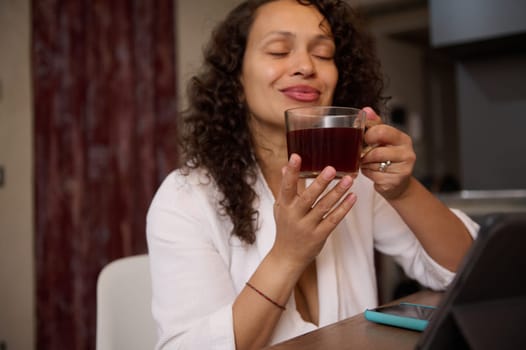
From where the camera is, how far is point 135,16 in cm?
314

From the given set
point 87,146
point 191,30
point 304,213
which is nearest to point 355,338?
point 304,213

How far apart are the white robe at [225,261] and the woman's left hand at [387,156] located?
26cm

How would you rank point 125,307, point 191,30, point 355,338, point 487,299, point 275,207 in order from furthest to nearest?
point 191,30 < point 125,307 < point 275,207 < point 355,338 < point 487,299

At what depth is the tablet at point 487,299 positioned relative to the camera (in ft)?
1.62

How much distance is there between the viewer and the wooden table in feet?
2.63

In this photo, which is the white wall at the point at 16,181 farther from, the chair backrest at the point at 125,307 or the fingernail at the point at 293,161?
the fingernail at the point at 293,161

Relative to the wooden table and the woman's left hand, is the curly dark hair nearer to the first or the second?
the woman's left hand

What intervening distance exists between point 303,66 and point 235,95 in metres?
0.28

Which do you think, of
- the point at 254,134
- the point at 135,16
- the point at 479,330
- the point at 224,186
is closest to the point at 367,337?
the point at 479,330

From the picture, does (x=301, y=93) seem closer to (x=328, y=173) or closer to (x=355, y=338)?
(x=328, y=173)

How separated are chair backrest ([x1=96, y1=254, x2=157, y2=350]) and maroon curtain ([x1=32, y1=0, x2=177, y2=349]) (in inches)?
74.2

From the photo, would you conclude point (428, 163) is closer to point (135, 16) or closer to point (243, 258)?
point (135, 16)

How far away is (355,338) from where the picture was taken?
84 cm

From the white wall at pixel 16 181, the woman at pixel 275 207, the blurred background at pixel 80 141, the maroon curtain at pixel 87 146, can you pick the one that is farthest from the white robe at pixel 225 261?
the white wall at pixel 16 181
